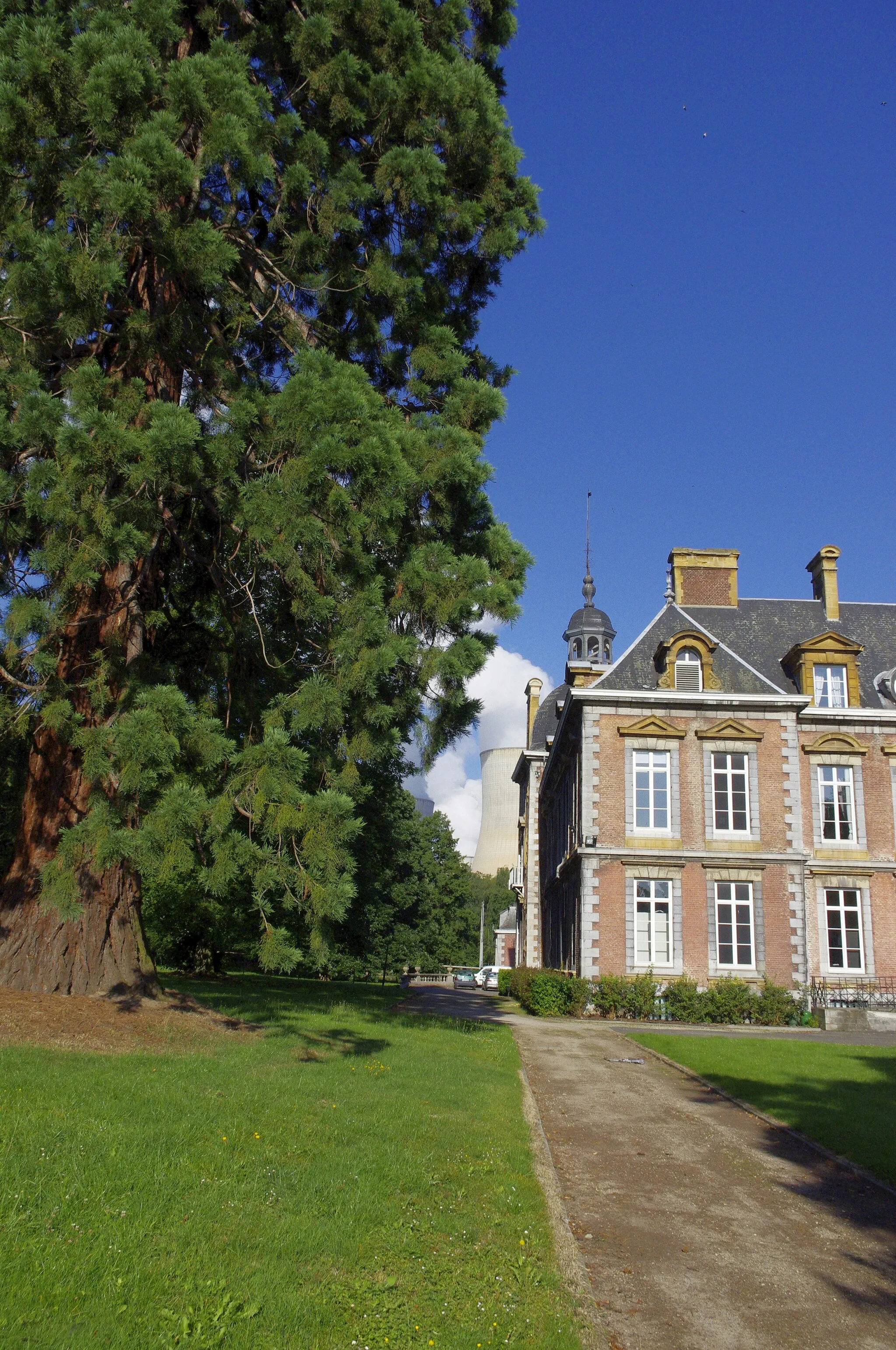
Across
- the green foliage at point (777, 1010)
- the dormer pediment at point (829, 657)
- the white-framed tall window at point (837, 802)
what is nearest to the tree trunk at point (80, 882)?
the green foliage at point (777, 1010)

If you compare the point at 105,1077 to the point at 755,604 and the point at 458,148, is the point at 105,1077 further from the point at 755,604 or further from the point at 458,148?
the point at 755,604

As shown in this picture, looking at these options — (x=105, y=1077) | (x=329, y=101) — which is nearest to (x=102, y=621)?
(x=105, y=1077)

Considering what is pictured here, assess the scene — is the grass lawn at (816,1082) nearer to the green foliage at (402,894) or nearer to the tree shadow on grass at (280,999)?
the tree shadow on grass at (280,999)

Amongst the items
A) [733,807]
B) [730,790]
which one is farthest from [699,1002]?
[730,790]

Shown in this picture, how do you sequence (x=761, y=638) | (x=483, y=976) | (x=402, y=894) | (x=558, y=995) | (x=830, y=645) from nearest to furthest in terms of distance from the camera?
1. (x=558, y=995)
2. (x=830, y=645)
3. (x=761, y=638)
4. (x=402, y=894)
5. (x=483, y=976)

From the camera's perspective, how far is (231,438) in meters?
11.3

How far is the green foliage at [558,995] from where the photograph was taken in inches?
971

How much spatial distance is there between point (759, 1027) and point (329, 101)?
21237mm

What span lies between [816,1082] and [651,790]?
14.2 meters

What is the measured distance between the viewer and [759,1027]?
23438 millimetres

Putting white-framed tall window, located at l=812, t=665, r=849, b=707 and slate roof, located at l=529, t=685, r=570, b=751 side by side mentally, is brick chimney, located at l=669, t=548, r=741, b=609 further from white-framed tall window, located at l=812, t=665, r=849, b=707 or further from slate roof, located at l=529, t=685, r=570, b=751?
slate roof, located at l=529, t=685, r=570, b=751

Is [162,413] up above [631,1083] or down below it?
above

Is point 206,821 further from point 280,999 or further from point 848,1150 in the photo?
point 280,999

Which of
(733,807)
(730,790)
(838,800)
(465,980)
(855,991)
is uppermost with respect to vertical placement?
(838,800)
